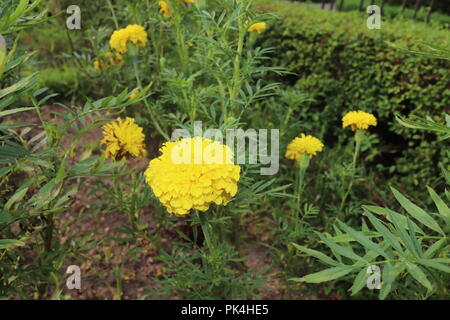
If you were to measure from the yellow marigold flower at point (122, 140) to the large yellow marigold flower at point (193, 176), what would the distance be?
1.74 feet

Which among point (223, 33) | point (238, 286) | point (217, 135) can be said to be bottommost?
point (238, 286)

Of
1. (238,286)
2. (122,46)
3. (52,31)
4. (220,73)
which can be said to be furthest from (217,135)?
(52,31)

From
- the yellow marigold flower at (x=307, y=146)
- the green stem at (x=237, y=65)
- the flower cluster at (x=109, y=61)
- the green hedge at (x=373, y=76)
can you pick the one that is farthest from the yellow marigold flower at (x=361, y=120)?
the flower cluster at (x=109, y=61)

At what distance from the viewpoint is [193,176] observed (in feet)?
3.07

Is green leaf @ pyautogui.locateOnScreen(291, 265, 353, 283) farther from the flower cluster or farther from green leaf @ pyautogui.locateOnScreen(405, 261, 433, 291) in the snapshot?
the flower cluster

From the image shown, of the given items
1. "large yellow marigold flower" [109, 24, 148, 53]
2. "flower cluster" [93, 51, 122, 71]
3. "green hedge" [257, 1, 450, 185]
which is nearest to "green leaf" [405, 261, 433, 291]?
"large yellow marigold flower" [109, 24, 148, 53]

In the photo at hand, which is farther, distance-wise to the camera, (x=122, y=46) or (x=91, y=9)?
(x=91, y=9)

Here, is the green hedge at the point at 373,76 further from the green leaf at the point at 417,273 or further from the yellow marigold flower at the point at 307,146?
the green leaf at the point at 417,273

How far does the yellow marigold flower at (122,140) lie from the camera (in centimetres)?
146

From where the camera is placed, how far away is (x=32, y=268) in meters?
1.33

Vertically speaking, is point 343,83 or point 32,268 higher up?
point 343,83

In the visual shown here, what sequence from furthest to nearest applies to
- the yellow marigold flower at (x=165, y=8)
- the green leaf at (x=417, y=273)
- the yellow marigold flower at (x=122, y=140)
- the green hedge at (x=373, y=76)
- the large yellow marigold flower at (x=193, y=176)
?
the green hedge at (x=373, y=76) → the yellow marigold flower at (x=165, y=8) → the yellow marigold flower at (x=122, y=140) → the large yellow marigold flower at (x=193, y=176) → the green leaf at (x=417, y=273)

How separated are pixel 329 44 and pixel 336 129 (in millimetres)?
571

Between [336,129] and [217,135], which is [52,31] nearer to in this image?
[336,129]
